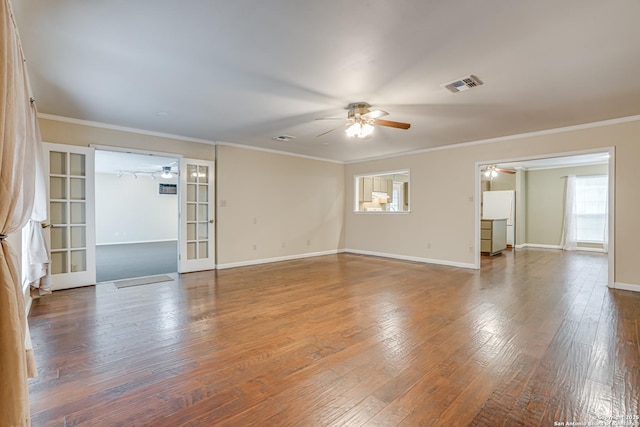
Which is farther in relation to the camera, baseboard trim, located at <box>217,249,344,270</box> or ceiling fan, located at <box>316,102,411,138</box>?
baseboard trim, located at <box>217,249,344,270</box>

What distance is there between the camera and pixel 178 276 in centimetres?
546

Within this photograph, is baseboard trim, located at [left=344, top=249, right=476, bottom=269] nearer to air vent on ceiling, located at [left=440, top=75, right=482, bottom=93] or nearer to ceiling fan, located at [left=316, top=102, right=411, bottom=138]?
ceiling fan, located at [left=316, top=102, right=411, bottom=138]

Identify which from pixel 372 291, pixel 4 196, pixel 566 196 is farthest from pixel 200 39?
pixel 566 196

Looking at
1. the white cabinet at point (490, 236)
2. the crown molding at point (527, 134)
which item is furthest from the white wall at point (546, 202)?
the crown molding at point (527, 134)

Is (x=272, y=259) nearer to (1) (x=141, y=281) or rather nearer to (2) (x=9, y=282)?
(1) (x=141, y=281)

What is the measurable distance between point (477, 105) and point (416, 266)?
349 centimetres

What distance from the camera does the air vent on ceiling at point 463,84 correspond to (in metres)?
→ 3.09

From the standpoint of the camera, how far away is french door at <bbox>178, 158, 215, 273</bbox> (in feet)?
18.7

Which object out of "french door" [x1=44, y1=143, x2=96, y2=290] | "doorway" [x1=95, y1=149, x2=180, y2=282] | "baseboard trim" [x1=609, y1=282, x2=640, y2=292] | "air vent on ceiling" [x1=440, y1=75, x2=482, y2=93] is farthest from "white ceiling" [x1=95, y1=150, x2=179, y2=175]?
"baseboard trim" [x1=609, y1=282, x2=640, y2=292]

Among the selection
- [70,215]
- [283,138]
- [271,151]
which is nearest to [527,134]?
[283,138]

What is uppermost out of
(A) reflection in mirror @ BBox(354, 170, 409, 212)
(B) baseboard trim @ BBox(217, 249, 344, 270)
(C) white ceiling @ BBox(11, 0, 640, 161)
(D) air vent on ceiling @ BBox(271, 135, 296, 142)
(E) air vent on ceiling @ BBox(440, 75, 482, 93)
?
(D) air vent on ceiling @ BBox(271, 135, 296, 142)

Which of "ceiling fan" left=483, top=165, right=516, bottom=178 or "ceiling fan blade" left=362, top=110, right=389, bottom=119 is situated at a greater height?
"ceiling fan blade" left=362, top=110, right=389, bottom=119

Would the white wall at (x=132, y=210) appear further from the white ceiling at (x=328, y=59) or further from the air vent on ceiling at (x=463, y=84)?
the air vent on ceiling at (x=463, y=84)

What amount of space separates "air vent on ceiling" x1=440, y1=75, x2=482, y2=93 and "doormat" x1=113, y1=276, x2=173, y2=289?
5.07 m
